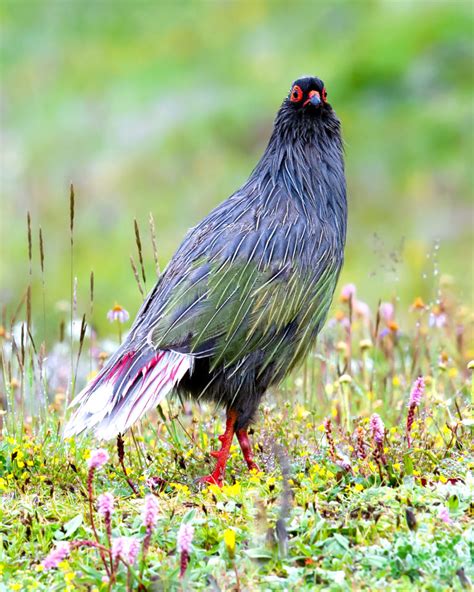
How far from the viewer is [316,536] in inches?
172

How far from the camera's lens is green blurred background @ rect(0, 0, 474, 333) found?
13078 millimetres

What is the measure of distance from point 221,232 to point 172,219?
26.7 feet

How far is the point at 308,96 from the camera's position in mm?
6102

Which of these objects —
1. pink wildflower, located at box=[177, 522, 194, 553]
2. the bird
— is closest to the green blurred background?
the bird

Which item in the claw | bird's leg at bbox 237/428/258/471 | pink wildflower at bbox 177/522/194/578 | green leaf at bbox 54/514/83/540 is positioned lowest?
green leaf at bbox 54/514/83/540

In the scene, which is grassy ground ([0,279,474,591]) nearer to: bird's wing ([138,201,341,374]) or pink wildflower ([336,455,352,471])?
pink wildflower ([336,455,352,471])

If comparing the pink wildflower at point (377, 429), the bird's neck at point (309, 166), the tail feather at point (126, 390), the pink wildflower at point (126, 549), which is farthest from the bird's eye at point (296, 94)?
the pink wildflower at point (126, 549)

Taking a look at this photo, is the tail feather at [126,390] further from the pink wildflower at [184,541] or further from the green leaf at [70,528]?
the pink wildflower at [184,541]

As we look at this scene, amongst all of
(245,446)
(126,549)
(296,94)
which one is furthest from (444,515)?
(296,94)

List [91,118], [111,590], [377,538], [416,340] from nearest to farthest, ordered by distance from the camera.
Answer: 1. [111,590]
2. [377,538]
3. [416,340]
4. [91,118]

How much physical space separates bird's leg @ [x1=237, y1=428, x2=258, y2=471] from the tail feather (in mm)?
521

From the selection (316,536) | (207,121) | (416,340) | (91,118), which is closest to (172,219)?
(207,121)

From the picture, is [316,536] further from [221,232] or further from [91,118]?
[91,118]

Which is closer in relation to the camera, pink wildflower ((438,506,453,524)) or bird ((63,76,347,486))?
pink wildflower ((438,506,453,524))
